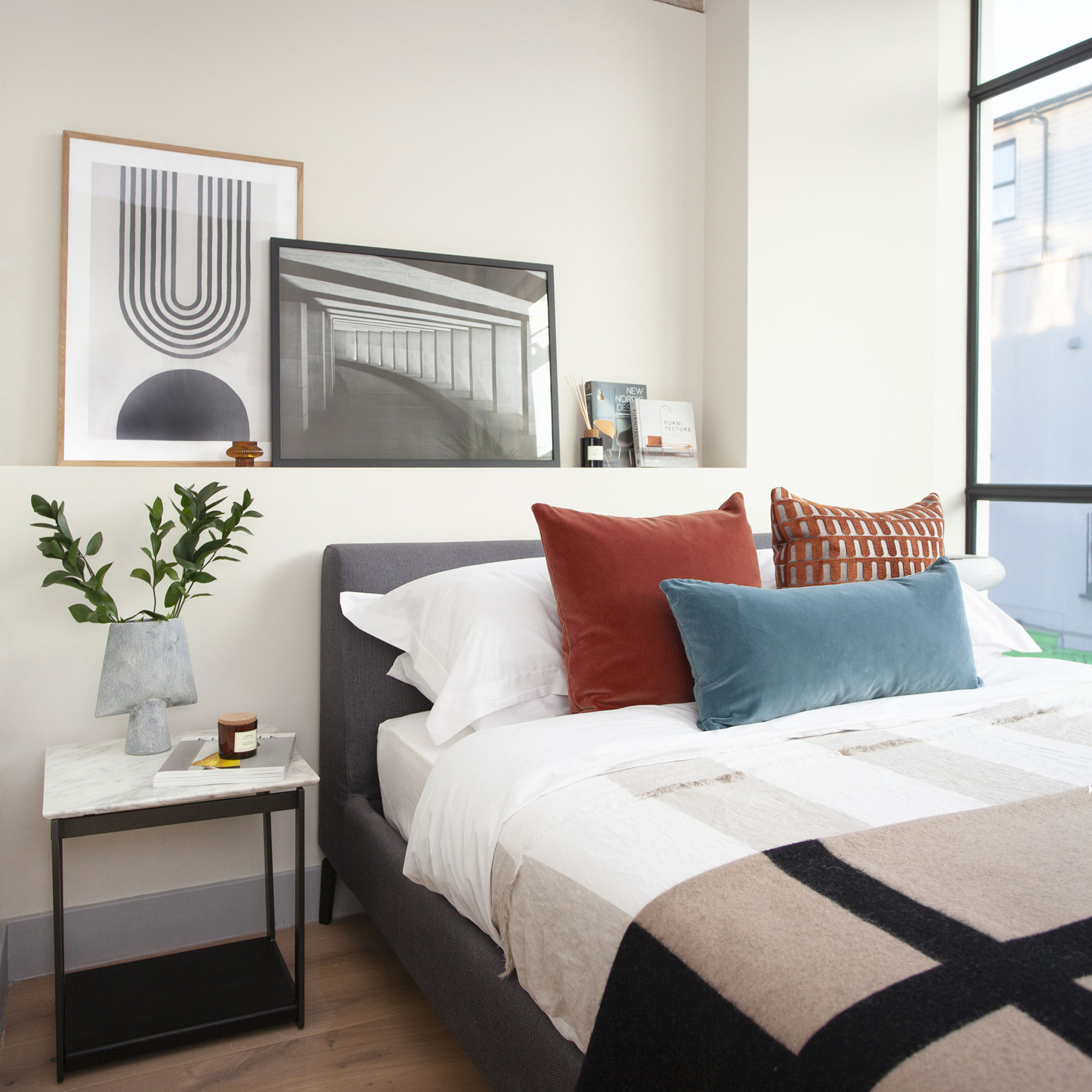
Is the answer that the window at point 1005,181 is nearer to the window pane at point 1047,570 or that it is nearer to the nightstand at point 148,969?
the window pane at point 1047,570

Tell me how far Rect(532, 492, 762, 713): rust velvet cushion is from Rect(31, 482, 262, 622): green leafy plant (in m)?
0.75

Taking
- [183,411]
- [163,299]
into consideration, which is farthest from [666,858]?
[163,299]

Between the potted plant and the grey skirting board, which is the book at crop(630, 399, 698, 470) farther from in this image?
the grey skirting board

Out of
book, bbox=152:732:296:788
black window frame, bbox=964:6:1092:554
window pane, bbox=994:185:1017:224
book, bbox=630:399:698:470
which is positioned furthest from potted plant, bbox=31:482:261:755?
window pane, bbox=994:185:1017:224

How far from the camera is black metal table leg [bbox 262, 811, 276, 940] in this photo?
2191mm

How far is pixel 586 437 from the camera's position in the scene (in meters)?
2.91

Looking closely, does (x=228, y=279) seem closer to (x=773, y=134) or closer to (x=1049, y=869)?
(x=773, y=134)

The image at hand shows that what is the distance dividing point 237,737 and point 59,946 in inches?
19.1

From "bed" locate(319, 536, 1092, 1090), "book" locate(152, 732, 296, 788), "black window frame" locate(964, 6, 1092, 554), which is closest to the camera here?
"bed" locate(319, 536, 1092, 1090)

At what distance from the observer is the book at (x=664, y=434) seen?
3.02m

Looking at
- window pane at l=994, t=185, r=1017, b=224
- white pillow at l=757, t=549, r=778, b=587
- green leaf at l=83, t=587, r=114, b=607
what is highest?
window pane at l=994, t=185, r=1017, b=224

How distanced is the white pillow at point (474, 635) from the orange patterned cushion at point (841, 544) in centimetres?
62

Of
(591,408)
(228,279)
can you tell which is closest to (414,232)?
(228,279)

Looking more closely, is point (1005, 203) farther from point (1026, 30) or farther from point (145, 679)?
point (145, 679)
